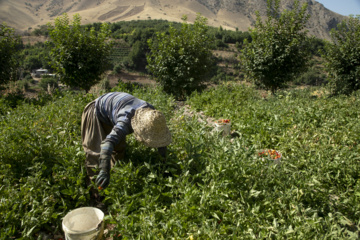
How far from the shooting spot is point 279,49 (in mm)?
8875

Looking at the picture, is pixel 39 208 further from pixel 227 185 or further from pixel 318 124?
pixel 318 124

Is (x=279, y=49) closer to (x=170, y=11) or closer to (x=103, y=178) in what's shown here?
(x=103, y=178)

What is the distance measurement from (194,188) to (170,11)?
101m

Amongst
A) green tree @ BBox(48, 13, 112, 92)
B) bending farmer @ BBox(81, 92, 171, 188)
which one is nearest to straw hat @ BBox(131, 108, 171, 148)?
bending farmer @ BBox(81, 92, 171, 188)

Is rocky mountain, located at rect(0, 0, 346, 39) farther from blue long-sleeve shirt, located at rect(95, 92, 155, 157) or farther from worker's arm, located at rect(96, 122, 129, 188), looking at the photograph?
worker's arm, located at rect(96, 122, 129, 188)

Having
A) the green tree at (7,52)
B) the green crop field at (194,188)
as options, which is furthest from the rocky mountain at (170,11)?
the green crop field at (194,188)

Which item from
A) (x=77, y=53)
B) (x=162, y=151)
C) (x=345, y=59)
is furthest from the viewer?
(x=345, y=59)

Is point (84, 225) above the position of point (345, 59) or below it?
below

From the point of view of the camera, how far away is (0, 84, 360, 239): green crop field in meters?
2.17

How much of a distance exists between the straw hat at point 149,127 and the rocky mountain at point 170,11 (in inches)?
3031

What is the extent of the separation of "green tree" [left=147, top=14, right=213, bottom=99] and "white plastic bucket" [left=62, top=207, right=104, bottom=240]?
23.1 feet

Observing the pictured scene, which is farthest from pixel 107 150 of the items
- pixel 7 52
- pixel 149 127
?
pixel 7 52

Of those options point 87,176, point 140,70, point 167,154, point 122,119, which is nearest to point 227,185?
point 167,154

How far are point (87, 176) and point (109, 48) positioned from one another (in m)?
5.84
